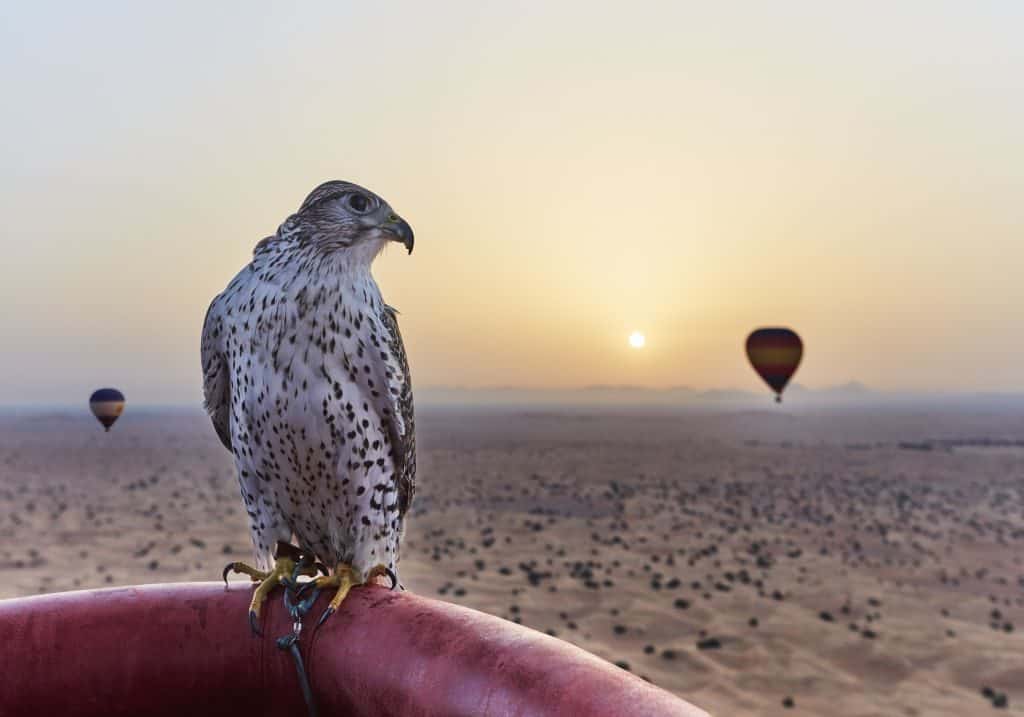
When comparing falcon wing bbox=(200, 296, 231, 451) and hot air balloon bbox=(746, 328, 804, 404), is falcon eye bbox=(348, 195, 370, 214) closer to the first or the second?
falcon wing bbox=(200, 296, 231, 451)

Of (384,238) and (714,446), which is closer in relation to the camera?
(384,238)

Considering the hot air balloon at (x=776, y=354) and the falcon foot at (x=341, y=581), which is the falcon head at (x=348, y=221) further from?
the hot air balloon at (x=776, y=354)

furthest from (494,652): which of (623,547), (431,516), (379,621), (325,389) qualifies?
(431,516)

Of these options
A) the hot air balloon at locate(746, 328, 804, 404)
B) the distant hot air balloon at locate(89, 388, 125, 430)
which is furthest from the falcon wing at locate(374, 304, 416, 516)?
the distant hot air balloon at locate(89, 388, 125, 430)

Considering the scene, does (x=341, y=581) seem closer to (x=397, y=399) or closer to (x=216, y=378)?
(x=397, y=399)

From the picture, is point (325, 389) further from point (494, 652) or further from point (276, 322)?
point (494, 652)

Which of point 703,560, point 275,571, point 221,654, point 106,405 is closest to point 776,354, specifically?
point 703,560
